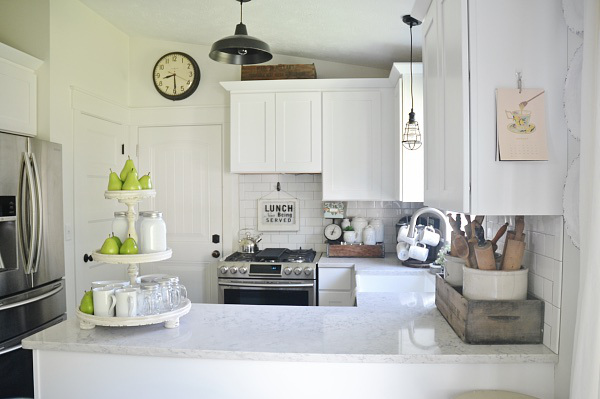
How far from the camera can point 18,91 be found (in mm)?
2977

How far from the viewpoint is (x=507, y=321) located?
5.13 ft

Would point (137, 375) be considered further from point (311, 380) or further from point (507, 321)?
point (507, 321)

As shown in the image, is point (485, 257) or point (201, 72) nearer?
point (485, 257)

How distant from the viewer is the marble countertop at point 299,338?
150cm

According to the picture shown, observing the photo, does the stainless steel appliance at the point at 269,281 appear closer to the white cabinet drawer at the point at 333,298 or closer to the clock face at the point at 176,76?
the white cabinet drawer at the point at 333,298

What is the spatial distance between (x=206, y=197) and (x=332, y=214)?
1216mm

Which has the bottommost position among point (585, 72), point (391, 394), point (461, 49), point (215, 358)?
point (391, 394)

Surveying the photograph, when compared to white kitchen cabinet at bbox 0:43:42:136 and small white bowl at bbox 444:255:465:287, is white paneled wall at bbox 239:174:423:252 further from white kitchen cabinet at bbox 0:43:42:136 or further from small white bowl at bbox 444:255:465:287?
small white bowl at bbox 444:255:465:287

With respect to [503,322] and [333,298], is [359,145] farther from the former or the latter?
[503,322]

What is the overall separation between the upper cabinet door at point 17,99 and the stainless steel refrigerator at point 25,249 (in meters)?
0.23

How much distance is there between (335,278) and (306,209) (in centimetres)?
83

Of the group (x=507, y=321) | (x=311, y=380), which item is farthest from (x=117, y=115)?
(x=507, y=321)

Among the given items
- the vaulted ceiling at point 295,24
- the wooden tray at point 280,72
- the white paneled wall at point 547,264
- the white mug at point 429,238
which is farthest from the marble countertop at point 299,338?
the wooden tray at point 280,72

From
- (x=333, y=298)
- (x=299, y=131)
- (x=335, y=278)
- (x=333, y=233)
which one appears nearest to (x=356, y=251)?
(x=333, y=233)
